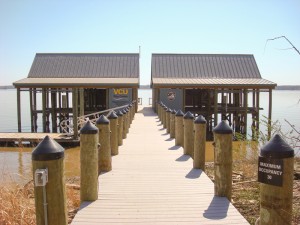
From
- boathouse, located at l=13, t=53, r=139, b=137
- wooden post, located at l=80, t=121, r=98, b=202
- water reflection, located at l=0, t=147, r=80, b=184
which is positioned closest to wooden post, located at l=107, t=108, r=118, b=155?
wooden post, located at l=80, t=121, r=98, b=202

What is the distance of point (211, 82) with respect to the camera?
25.5 meters

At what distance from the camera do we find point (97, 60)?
99.9 ft

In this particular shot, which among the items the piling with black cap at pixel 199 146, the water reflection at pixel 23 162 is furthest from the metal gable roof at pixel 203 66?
the piling with black cap at pixel 199 146

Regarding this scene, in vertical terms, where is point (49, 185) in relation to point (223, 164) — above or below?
above

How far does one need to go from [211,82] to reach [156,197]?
20783 millimetres

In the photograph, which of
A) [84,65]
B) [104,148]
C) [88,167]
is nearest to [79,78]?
[84,65]

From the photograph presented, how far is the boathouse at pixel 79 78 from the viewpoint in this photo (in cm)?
2519

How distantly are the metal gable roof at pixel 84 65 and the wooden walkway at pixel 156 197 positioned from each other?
21.0 meters

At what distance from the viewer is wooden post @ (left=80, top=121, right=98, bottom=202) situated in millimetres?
5152

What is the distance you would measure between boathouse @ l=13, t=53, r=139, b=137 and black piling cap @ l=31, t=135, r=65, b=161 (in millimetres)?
20817

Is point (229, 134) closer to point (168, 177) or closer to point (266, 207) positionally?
point (168, 177)

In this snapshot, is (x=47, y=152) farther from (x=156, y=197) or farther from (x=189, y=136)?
(x=189, y=136)

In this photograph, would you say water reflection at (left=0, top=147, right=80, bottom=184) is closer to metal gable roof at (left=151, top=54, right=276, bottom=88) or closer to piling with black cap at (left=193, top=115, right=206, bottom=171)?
piling with black cap at (left=193, top=115, right=206, bottom=171)

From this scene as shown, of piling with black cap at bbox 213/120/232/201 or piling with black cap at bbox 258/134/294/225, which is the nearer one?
piling with black cap at bbox 258/134/294/225
